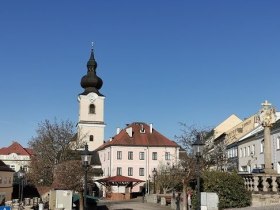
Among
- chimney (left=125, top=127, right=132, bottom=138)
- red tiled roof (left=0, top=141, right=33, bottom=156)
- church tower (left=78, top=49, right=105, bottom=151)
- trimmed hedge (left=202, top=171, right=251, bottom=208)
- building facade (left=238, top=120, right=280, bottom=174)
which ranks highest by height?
church tower (left=78, top=49, right=105, bottom=151)

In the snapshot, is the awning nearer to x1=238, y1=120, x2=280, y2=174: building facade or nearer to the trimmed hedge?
x1=238, y1=120, x2=280, y2=174: building facade

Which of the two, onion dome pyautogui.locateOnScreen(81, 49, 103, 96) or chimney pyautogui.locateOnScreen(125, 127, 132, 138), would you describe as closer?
chimney pyautogui.locateOnScreen(125, 127, 132, 138)

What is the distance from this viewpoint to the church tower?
3339 inches

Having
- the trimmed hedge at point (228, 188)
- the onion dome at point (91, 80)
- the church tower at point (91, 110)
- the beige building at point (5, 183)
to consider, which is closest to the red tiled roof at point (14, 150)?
the church tower at point (91, 110)

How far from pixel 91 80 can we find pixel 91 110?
5515mm

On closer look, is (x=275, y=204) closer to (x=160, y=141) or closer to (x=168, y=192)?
(x=168, y=192)

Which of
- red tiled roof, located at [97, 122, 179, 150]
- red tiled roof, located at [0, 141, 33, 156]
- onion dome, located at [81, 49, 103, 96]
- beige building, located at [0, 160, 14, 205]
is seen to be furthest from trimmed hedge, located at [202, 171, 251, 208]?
red tiled roof, located at [0, 141, 33, 156]

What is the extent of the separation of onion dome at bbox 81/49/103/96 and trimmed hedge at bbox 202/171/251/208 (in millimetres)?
57652

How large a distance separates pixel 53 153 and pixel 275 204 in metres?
41.1

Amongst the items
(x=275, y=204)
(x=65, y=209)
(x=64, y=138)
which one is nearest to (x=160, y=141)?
(x=64, y=138)

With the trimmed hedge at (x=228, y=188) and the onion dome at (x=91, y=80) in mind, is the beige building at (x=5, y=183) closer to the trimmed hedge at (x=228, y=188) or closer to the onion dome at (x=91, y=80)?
the onion dome at (x=91, y=80)

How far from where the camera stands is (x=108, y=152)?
76.4m

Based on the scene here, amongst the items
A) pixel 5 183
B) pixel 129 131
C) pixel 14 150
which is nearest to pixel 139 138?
pixel 129 131

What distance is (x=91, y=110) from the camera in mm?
85562
